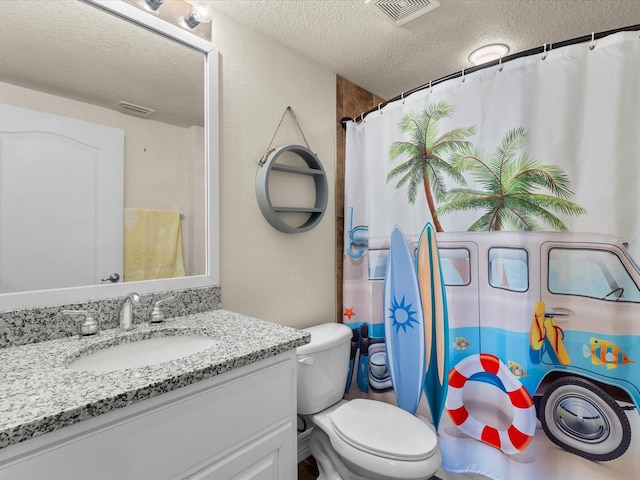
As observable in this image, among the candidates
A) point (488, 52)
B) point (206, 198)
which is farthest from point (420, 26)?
point (206, 198)

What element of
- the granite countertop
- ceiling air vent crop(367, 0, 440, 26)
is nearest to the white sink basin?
the granite countertop

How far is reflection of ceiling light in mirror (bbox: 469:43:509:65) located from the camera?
6.00 feet

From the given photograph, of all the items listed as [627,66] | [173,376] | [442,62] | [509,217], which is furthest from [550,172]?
[173,376]

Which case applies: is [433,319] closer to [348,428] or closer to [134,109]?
[348,428]

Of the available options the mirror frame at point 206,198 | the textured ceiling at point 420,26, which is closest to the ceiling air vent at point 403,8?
the textured ceiling at point 420,26

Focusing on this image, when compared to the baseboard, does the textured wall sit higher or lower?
higher

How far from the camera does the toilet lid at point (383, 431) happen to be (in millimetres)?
1262

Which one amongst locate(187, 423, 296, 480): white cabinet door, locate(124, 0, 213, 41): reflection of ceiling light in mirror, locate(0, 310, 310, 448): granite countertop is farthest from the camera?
locate(124, 0, 213, 41): reflection of ceiling light in mirror

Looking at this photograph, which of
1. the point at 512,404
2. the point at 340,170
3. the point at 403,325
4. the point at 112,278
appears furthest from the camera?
the point at 340,170

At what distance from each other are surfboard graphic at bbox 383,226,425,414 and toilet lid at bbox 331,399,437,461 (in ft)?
0.69

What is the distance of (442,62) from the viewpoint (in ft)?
6.48

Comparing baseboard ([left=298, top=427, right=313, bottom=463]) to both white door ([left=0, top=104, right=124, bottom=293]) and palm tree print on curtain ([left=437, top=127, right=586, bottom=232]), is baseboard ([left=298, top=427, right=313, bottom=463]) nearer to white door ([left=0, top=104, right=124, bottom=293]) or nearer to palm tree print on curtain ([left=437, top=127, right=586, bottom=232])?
white door ([left=0, top=104, right=124, bottom=293])

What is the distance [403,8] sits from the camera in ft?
4.93

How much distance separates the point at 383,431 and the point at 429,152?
128 cm
